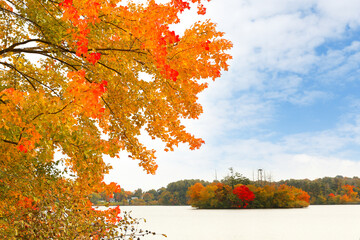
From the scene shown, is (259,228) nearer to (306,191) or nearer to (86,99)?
(86,99)

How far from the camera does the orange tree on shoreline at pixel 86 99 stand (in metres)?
4.11

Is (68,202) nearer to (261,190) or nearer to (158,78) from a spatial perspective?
(158,78)

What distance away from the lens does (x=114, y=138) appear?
22.5 feet

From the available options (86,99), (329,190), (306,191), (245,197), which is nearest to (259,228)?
(86,99)

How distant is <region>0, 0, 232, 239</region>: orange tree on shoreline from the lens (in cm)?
411

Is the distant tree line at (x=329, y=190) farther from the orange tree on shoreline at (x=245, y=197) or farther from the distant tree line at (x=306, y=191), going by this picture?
the orange tree on shoreline at (x=245, y=197)

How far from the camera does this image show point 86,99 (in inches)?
149

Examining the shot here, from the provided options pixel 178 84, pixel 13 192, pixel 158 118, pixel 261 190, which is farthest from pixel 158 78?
pixel 261 190

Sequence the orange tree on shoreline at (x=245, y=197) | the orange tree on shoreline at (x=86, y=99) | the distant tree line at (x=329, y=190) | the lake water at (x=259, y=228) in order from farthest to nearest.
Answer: the distant tree line at (x=329, y=190)
the orange tree on shoreline at (x=245, y=197)
the lake water at (x=259, y=228)
the orange tree on shoreline at (x=86, y=99)

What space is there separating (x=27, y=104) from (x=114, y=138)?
9.87 ft

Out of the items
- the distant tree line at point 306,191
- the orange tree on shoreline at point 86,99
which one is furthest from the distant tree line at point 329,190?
the orange tree on shoreline at point 86,99

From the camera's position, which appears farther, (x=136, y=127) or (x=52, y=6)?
(x=136, y=127)

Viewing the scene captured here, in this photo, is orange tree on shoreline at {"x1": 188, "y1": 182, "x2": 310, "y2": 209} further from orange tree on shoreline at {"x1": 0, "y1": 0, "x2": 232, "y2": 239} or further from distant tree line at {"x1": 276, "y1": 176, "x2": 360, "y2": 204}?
orange tree on shoreline at {"x1": 0, "y1": 0, "x2": 232, "y2": 239}

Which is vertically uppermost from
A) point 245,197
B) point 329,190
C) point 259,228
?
point 329,190
